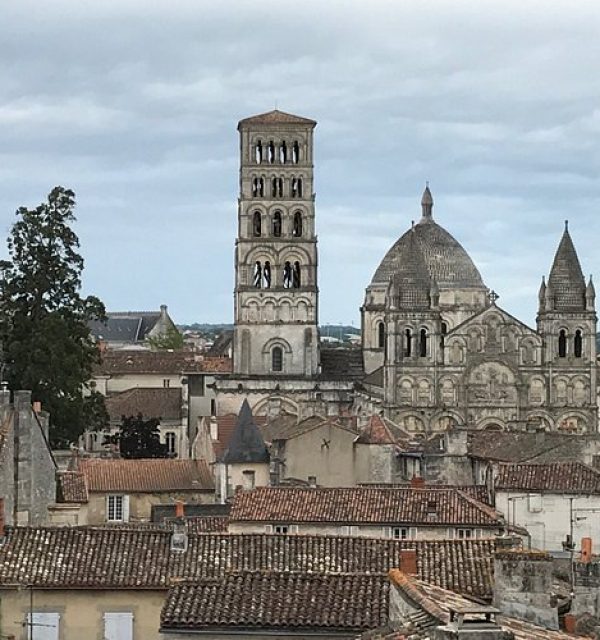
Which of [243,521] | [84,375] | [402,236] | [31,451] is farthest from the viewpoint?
[402,236]

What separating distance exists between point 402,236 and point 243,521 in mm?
88648

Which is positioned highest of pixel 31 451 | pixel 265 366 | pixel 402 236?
pixel 402 236

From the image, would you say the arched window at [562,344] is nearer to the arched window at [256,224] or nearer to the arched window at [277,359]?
the arched window at [277,359]

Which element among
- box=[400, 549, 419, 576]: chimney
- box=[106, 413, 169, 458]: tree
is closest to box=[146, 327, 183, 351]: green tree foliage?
box=[106, 413, 169, 458]: tree

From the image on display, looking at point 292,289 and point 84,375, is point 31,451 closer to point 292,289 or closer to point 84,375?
point 84,375

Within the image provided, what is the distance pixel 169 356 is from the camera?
132m

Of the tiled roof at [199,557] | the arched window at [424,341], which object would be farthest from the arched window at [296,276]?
the tiled roof at [199,557]

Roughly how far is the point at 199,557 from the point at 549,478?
25002 mm

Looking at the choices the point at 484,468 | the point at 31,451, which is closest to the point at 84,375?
the point at 484,468

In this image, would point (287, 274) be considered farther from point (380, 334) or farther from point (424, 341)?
point (424, 341)

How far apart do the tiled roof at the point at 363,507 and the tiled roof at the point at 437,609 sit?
2281 centimetres

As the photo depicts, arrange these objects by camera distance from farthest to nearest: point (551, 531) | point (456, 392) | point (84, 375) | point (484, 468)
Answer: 1. point (456, 392)
2. point (84, 375)
3. point (484, 468)
4. point (551, 531)

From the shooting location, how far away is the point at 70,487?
45.6m

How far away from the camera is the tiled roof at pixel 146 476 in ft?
204
